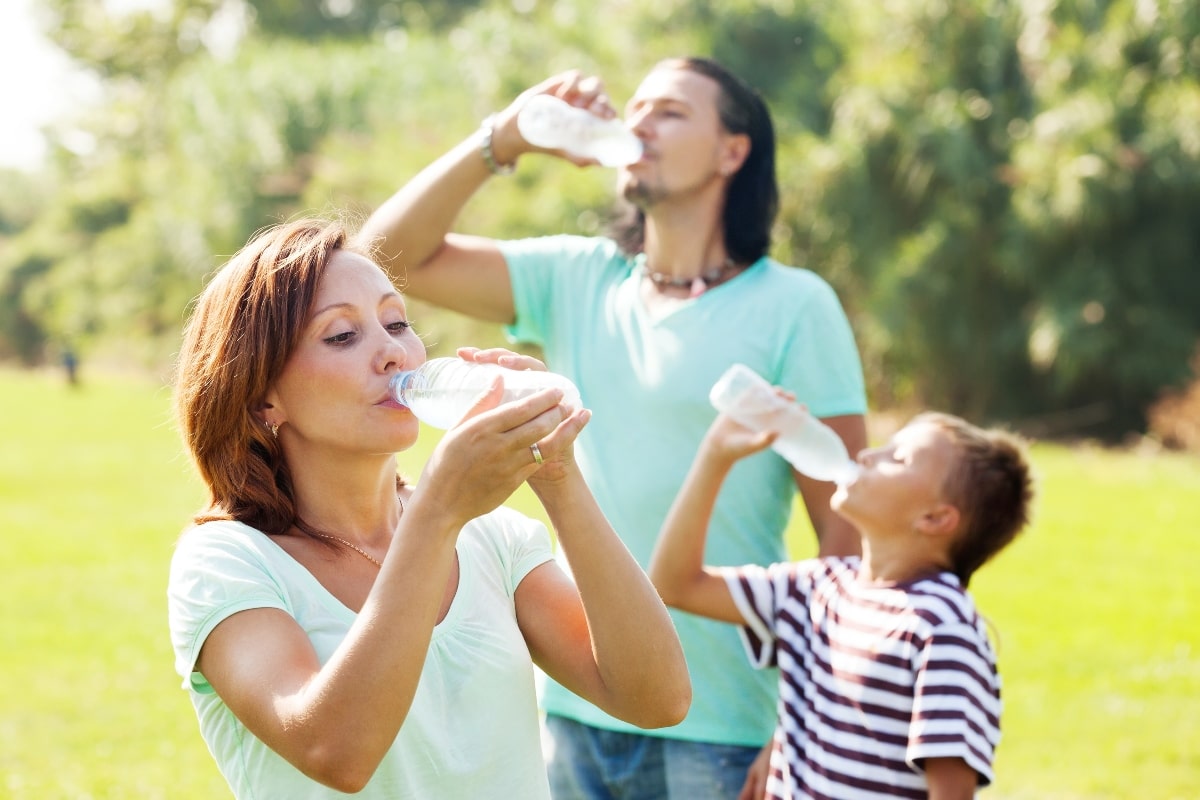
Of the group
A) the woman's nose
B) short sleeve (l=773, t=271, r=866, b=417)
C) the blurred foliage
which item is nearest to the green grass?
short sleeve (l=773, t=271, r=866, b=417)

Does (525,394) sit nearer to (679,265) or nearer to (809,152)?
(679,265)

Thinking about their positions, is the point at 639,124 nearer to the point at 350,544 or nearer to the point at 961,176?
the point at 350,544

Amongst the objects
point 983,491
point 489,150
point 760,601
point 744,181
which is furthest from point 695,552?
point 489,150

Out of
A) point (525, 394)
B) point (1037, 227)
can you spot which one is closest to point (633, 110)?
point (525, 394)

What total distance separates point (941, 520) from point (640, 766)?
2.97 feet

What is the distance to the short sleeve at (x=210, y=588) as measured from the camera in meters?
1.92

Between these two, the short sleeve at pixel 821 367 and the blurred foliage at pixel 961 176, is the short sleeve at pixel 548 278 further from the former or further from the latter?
the blurred foliage at pixel 961 176

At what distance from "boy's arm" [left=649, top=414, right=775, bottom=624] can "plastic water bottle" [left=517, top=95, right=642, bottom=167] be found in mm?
792

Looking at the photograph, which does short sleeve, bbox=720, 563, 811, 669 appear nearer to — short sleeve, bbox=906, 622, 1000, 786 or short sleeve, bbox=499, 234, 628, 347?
short sleeve, bbox=906, 622, 1000, 786

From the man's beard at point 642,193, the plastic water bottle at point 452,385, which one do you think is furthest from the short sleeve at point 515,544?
the man's beard at point 642,193

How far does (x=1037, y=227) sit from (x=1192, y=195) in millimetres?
1697

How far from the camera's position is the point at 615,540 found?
6.88ft

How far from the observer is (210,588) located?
6.38ft

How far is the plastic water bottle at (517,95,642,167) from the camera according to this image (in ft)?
11.0
